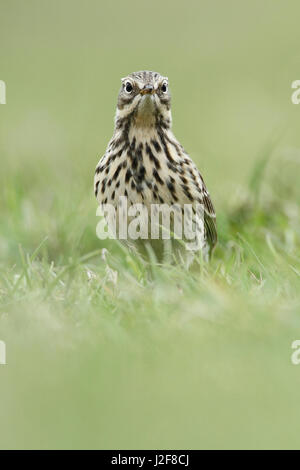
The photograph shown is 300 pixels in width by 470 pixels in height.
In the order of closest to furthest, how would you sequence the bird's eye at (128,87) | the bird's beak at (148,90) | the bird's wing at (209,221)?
→ 1. the bird's beak at (148,90)
2. the bird's eye at (128,87)
3. the bird's wing at (209,221)

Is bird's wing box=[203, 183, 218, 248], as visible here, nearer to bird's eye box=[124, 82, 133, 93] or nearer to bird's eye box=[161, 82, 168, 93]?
bird's eye box=[161, 82, 168, 93]

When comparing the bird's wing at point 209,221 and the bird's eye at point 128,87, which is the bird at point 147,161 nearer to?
the bird's eye at point 128,87

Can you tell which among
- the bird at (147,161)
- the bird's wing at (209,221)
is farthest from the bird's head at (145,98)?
the bird's wing at (209,221)

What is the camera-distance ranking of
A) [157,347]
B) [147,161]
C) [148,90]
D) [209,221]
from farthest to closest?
[209,221], [147,161], [148,90], [157,347]

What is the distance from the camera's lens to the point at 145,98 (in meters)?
5.90

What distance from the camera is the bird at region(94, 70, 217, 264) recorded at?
5918 millimetres

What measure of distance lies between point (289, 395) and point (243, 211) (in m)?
3.81

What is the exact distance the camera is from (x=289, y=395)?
155 inches

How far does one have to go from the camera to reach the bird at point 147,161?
19.4ft

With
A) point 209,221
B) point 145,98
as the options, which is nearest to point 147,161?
point 145,98

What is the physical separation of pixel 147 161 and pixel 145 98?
1.27ft

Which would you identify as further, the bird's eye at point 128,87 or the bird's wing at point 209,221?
the bird's wing at point 209,221

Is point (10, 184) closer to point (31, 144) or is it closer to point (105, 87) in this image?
point (31, 144)

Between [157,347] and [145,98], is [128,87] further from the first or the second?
[157,347]
